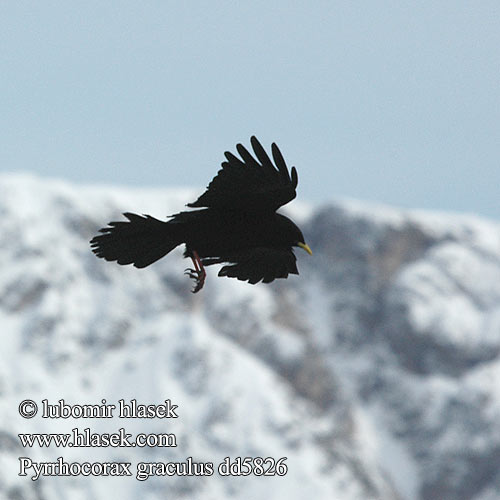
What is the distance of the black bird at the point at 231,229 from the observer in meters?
12.1

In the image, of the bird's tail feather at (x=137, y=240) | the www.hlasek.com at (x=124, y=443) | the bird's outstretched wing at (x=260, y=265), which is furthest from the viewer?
the www.hlasek.com at (x=124, y=443)

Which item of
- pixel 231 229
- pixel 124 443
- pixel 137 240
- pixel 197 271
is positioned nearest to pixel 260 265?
pixel 231 229

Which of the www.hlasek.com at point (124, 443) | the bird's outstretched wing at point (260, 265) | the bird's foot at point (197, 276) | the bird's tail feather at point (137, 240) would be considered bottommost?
the bird's foot at point (197, 276)

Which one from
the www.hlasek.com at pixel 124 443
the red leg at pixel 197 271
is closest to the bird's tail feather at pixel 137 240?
the red leg at pixel 197 271

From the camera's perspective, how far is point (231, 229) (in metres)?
12.2

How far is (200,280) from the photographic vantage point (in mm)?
11961

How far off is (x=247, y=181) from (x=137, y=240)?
163 cm

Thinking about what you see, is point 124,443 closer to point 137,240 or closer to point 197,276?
point 137,240

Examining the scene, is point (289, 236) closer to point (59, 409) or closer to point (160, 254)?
point (160, 254)

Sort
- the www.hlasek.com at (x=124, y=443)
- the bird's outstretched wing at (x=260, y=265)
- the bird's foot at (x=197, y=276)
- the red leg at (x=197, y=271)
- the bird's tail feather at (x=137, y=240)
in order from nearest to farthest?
the bird's foot at (x=197, y=276), the red leg at (x=197, y=271), the bird's tail feather at (x=137, y=240), the bird's outstretched wing at (x=260, y=265), the www.hlasek.com at (x=124, y=443)

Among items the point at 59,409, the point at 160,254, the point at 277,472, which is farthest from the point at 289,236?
the point at 59,409

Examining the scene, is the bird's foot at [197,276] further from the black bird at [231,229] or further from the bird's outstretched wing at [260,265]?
the bird's outstretched wing at [260,265]

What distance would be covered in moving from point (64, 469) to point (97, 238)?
1892 centimetres

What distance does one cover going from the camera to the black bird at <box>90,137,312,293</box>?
1210 cm
